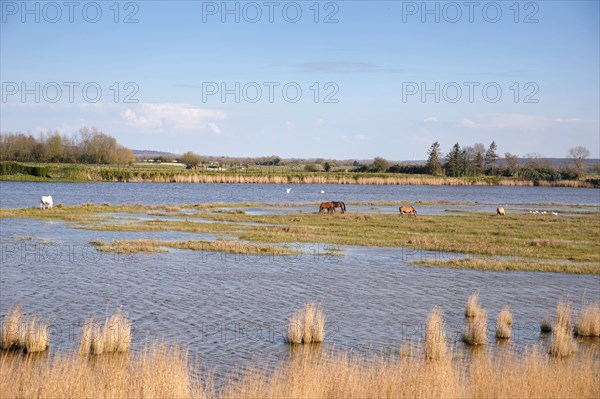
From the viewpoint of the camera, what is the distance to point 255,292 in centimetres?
2153

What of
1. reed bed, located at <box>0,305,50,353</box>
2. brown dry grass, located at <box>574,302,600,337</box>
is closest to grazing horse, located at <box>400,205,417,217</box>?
brown dry grass, located at <box>574,302,600,337</box>

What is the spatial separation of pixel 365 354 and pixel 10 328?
7.88 meters

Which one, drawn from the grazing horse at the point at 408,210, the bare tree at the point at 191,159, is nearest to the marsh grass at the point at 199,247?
the grazing horse at the point at 408,210

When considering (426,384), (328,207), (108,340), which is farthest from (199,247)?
(328,207)

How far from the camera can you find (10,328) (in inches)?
567

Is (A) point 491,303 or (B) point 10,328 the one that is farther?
(A) point 491,303

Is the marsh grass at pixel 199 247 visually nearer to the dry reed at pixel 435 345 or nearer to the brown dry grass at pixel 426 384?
the dry reed at pixel 435 345

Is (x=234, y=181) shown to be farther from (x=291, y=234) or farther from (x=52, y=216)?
(x=291, y=234)

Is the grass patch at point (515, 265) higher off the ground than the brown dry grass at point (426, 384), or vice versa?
the brown dry grass at point (426, 384)

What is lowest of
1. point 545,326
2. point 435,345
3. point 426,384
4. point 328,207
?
point 545,326

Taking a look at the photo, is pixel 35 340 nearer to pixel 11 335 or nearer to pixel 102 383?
pixel 11 335

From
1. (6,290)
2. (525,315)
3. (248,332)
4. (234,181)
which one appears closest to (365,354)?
(248,332)

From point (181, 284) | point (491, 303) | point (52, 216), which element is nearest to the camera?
point (491, 303)

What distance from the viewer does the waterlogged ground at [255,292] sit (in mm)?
16328
